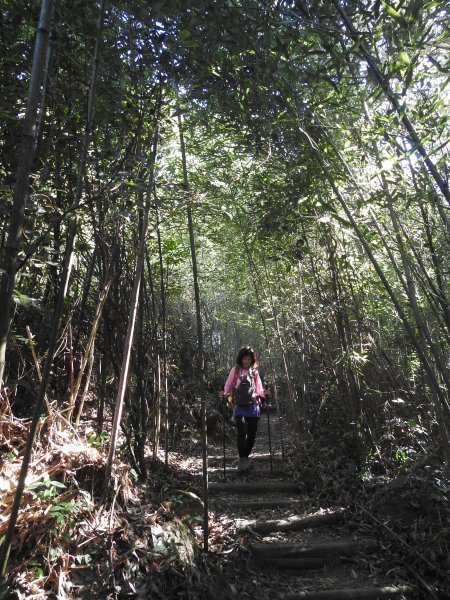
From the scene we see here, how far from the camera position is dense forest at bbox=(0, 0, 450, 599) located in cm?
203

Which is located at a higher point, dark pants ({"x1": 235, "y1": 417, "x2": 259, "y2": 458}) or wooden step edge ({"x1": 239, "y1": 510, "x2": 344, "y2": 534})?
dark pants ({"x1": 235, "y1": 417, "x2": 259, "y2": 458})

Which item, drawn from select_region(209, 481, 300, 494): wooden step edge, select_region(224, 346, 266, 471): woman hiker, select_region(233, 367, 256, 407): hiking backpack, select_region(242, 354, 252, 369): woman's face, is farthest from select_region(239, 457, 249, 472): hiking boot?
select_region(242, 354, 252, 369): woman's face

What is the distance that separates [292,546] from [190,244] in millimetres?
2284

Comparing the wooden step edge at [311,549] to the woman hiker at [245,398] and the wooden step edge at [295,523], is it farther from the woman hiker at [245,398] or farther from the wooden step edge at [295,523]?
the woman hiker at [245,398]

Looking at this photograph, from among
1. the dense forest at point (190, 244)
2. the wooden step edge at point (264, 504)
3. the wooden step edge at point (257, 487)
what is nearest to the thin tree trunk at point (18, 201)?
the dense forest at point (190, 244)

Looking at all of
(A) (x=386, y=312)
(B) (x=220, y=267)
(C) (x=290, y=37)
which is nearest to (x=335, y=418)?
(A) (x=386, y=312)

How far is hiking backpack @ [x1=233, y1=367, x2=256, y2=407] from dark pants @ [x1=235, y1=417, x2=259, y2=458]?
180 mm

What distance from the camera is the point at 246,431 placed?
441 cm

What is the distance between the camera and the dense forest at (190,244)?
2.03m

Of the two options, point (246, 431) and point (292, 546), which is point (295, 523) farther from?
point (246, 431)

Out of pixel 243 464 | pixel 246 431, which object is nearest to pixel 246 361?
pixel 246 431

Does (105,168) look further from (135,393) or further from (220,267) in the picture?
(220,267)

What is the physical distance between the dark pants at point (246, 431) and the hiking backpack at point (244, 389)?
18 centimetres

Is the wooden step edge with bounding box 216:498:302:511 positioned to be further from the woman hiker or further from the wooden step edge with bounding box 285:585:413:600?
the wooden step edge with bounding box 285:585:413:600
